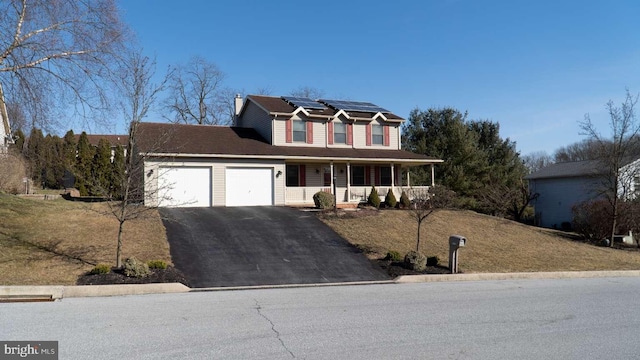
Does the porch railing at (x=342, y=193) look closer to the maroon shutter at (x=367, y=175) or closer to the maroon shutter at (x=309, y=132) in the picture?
the maroon shutter at (x=367, y=175)

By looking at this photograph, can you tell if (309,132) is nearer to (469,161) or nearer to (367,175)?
(367,175)

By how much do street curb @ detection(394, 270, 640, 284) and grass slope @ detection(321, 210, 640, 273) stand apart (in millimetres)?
917

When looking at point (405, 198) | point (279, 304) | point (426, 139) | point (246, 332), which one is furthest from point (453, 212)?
point (246, 332)

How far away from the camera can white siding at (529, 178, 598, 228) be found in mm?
33500

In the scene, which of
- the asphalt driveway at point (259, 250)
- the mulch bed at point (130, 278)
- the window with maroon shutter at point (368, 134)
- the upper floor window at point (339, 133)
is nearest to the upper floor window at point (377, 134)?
the window with maroon shutter at point (368, 134)

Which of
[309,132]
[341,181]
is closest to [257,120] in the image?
[309,132]

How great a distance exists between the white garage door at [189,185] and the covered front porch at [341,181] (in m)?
4.28

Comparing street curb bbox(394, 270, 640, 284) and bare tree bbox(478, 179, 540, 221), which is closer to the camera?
street curb bbox(394, 270, 640, 284)

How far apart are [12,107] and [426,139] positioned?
30696 millimetres

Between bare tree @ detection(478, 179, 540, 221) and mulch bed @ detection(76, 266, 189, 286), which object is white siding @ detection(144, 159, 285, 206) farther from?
bare tree @ detection(478, 179, 540, 221)

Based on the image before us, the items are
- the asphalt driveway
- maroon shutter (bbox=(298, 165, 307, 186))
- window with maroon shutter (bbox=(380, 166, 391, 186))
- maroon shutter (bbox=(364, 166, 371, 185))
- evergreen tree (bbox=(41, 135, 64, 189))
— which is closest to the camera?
the asphalt driveway

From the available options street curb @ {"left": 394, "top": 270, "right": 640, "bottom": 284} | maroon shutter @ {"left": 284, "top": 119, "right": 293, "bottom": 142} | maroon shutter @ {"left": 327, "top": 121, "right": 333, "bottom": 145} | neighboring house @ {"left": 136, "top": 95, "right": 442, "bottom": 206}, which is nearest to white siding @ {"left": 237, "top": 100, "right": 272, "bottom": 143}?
neighboring house @ {"left": 136, "top": 95, "right": 442, "bottom": 206}

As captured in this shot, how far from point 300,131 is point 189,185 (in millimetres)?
Answer: 7540

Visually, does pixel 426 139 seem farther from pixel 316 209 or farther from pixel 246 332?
pixel 246 332
